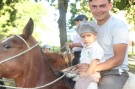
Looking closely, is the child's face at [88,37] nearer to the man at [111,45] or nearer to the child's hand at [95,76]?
the man at [111,45]

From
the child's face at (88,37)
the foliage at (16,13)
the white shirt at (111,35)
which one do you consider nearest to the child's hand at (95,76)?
the white shirt at (111,35)

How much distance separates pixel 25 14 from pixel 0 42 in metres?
32.8

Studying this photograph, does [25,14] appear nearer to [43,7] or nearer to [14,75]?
[43,7]

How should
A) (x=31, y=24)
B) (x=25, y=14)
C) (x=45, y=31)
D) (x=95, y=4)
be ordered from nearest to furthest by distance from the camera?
1. (x=31, y=24)
2. (x=95, y=4)
3. (x=25, y=14)
4. (x=45, y=31)

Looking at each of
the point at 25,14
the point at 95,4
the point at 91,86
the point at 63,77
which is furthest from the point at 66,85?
the point at 25,14

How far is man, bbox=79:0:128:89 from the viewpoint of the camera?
4.28m

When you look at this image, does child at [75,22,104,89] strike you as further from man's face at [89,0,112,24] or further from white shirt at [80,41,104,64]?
man's face at [89,0,112,24]

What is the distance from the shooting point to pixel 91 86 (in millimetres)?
4324

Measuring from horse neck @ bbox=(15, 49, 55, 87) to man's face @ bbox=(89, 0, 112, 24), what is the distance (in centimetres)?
90

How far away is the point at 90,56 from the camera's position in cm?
433

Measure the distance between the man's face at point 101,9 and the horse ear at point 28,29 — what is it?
907 millimetres

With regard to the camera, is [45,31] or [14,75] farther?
[45,31]

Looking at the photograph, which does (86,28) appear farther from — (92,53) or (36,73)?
(36,73)

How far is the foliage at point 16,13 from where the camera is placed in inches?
1348
